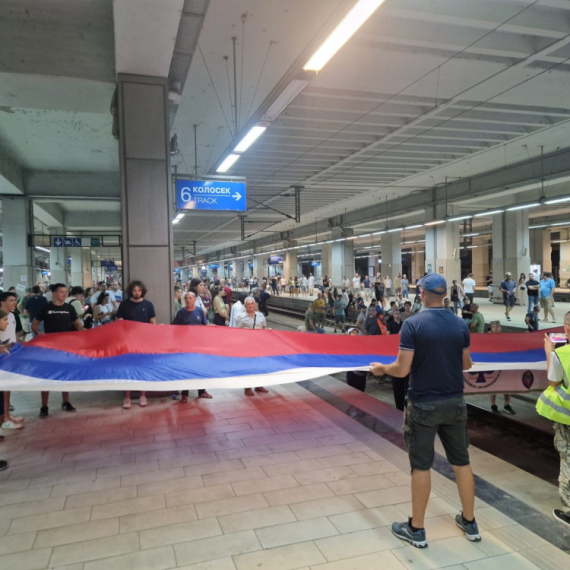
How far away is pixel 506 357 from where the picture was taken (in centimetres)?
532

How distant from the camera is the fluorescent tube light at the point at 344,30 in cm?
359

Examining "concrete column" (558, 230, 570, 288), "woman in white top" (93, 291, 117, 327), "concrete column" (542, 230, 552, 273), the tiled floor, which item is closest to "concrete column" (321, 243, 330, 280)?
"concrete column" (542, 230, 552, 273)

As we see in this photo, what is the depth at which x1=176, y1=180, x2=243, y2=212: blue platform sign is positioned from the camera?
9.88m

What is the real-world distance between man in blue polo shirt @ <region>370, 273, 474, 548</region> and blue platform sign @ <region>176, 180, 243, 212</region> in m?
7.43

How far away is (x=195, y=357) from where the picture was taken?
191 inches

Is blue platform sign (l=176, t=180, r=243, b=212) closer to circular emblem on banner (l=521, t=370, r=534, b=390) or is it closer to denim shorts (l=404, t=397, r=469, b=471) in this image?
circular emblem on banner (l=521, t=370, r=534, b=390)

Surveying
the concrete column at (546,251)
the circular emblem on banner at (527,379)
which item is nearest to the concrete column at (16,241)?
the circular emblem on banner at (527,379)

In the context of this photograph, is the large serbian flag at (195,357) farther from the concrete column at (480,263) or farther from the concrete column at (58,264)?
the concrete column at (480,263)

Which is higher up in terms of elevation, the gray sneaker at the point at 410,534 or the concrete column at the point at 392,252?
the concrete column at the point at 392,252

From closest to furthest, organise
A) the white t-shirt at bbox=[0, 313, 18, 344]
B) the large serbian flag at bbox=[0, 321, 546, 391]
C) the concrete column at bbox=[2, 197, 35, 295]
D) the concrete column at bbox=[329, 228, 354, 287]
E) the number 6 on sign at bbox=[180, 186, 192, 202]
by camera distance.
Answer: the large serbian flag at bbox=[0, 321, 546, 391]
the white t-shirt at bbox=[0, 313, 18, 344]
the number 6 on sign at bbox=[180, 186, 192, 202]
the concrete column at bbox=[2, 197, 35, 295]
the concrete column at bbox=[329, 228, 354, 287]

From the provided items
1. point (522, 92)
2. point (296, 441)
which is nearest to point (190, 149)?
point (522, 92)

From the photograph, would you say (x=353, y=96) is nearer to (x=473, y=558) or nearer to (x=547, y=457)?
(x=547, y=457)

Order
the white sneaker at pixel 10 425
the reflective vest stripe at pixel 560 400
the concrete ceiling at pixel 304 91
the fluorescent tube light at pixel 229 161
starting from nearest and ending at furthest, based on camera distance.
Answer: the reflective vest stripe at pixel 560 400, the white sneaker at pixel 10 425, the concrete ceiling at pixel 304 91, the fluorescent tube light at pixel 229 161

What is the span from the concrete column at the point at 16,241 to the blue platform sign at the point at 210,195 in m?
8.57
